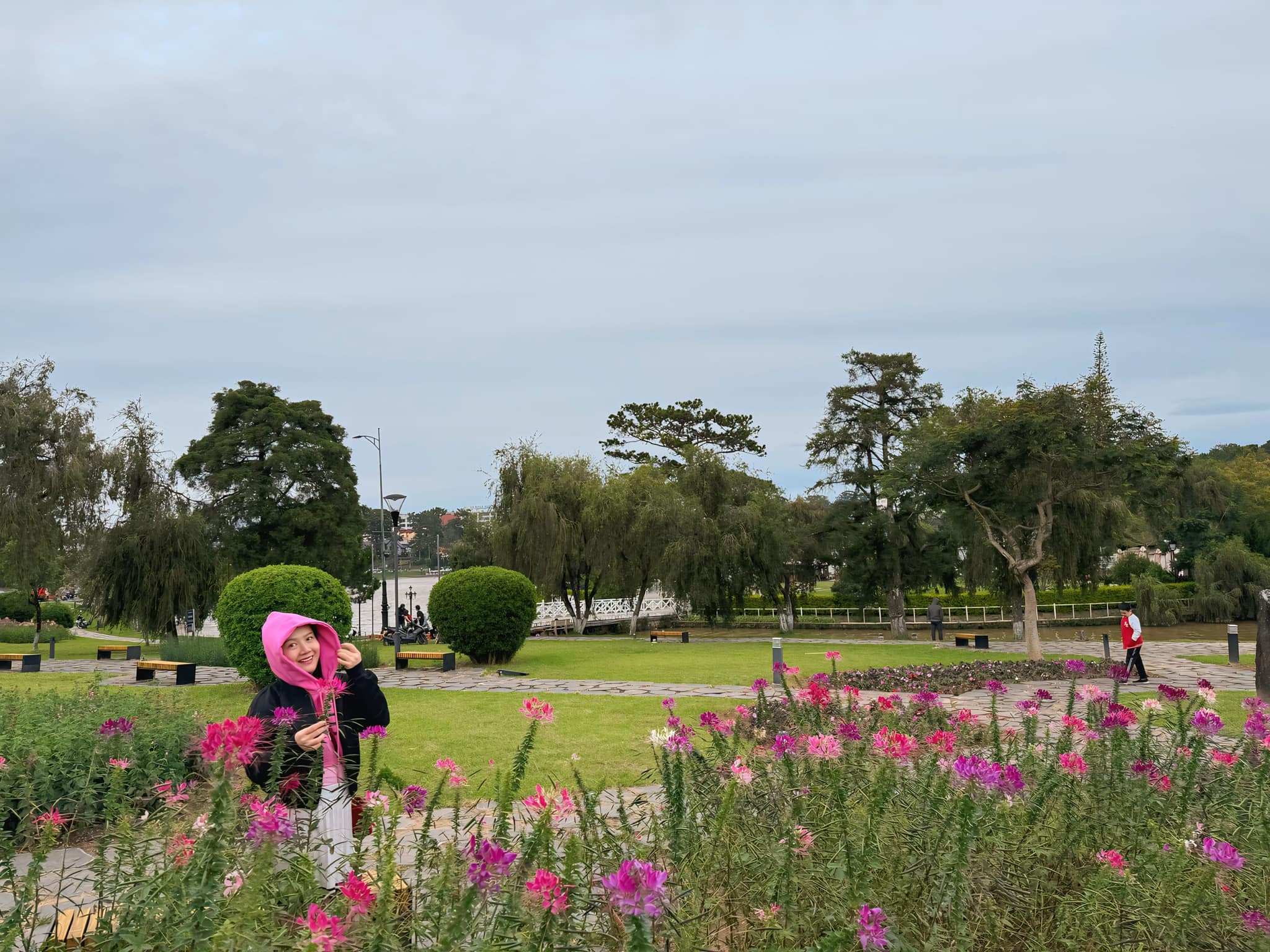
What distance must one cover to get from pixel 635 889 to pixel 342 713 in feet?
8.13

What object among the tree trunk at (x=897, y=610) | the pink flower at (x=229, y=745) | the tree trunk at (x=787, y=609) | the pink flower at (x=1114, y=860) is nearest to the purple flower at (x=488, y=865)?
the pink flower at (x=229, y=745)

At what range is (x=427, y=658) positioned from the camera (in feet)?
59.4

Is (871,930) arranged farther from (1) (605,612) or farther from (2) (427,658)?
(1) (605,612)

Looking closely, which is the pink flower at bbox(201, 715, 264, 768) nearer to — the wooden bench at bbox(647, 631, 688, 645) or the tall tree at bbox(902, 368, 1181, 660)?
the tall tree at bbox(902, 368, 1181, 660)

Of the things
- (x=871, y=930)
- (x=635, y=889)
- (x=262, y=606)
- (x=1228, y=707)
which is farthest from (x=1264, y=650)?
(x=262, y=606)

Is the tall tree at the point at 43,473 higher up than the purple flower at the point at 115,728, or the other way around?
the tall tree at the point at 43,473

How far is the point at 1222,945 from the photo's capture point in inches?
108

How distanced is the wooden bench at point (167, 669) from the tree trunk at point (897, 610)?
20.4 m

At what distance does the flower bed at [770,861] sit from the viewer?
2.14 m

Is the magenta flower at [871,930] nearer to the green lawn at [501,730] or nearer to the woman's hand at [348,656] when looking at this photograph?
the woman's hand at [348,656]

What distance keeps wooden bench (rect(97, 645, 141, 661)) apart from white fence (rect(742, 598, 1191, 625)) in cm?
2268

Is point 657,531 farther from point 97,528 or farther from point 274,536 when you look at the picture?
point 97,528

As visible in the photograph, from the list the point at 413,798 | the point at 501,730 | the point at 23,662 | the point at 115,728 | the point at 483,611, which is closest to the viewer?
the point at 413,798

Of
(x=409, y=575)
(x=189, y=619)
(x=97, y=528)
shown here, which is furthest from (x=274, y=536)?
(x=409, y=575)
